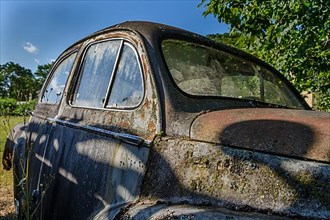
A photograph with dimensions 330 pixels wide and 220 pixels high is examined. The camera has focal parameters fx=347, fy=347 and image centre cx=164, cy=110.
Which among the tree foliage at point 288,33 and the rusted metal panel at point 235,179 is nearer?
the rusted metal panel at point 235,179

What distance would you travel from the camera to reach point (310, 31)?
529 cm

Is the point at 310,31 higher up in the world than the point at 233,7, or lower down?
lower down

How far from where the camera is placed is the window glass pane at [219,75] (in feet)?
7.14

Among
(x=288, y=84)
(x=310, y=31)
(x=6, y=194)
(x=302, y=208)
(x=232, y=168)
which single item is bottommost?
(x=6, y=194)

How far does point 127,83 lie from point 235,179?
1.03 m

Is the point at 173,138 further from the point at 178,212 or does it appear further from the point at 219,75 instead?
the point at 219,75

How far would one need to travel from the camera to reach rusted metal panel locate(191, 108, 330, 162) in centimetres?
134

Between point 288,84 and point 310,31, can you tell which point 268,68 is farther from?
point 310,31

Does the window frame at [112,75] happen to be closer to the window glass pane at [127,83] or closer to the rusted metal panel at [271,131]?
the window glass pane at [127,83]

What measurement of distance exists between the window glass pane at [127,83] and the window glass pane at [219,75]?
Result: 21cm

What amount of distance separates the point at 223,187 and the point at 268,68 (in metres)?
1.91

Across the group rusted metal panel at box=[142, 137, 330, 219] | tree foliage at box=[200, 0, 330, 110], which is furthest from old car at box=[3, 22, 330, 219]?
tree foliage at box=[200, 0, 330, 110]

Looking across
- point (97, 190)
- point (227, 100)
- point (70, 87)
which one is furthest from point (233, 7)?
point (97, 190)

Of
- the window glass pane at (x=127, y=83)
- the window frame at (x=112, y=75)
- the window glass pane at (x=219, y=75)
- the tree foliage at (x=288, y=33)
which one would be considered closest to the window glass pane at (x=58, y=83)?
the window frame at (x=112, y=75)
